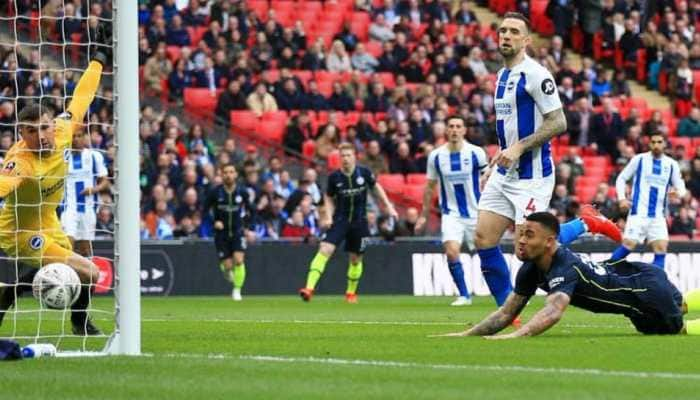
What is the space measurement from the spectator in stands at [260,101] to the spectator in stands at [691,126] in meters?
8.43

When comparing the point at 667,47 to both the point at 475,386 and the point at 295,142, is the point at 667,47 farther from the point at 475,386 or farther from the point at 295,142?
the point at 475,386

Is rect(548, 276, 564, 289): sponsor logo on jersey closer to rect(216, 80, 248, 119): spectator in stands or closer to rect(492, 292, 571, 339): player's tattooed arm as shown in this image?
rect(492, 292, 571, 339): player's tattooed arm

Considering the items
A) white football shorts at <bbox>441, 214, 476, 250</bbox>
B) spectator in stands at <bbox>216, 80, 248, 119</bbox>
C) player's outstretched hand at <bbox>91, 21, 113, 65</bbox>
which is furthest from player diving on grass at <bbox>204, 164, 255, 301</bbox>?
player's outstretched hand at <bbox>91, 21, 113, 65</bbox>

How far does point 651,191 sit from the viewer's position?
22328 mm

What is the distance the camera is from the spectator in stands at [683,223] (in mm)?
27797

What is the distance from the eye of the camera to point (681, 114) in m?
33.1

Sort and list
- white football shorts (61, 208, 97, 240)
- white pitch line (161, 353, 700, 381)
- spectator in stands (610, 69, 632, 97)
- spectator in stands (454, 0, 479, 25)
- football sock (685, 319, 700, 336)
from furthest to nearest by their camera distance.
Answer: spectator in stands (454, 0, 479, 25)
spectator in stands (610, 69, 632, 97)
white football shorts (61, 208, 97, 240)
football sock (685, 319, 700, 336)
white pitch line (161, 353, 700, 381)

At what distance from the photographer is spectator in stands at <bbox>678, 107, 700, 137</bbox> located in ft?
105

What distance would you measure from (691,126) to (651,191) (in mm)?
10086

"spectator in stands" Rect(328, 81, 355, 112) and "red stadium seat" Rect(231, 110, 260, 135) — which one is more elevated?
"spectator in stands" Rect(328, 81, 355, 112)

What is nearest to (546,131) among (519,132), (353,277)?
(519,132)

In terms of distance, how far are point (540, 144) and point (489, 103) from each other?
1823 centimetres

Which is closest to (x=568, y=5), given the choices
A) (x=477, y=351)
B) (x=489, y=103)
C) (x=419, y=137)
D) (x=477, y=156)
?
(x=489, y=103)

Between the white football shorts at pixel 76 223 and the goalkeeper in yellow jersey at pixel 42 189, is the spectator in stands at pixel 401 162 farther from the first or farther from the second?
the goalkeeper in yellow jersey at pixel 42 189
